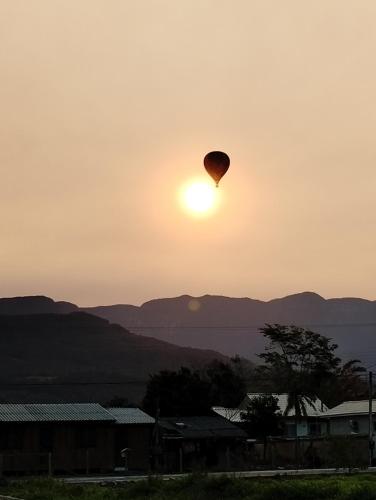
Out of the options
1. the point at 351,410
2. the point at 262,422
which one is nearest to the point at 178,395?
the point at 262,422

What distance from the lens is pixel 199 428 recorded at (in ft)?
246

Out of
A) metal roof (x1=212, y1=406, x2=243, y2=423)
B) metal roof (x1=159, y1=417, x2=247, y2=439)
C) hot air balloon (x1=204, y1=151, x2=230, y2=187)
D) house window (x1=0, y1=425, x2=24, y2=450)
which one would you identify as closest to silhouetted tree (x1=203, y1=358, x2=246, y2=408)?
metal roof (x1=212, y1=406, x2=243, y2=423)

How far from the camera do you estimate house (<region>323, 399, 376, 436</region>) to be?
93938mm

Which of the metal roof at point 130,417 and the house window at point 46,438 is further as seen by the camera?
the metal roof at point 130,417

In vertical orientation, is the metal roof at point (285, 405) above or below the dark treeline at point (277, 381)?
below

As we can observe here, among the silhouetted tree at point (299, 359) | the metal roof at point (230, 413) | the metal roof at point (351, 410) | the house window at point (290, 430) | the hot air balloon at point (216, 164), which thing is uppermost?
the hot air balloon at point (216, 164)

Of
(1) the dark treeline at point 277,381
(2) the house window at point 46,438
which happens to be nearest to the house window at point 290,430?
(1) the dark treeline at point 277,381

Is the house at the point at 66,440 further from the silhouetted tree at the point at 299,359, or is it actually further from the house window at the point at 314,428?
the silhouetted tree at the point at 299,359

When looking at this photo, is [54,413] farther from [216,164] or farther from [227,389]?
[227,389]

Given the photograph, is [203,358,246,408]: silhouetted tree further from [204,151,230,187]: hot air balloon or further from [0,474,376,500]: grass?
[0,474,376,500]: grass

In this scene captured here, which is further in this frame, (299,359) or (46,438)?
(299,359)

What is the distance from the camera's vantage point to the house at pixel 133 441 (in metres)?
69.0

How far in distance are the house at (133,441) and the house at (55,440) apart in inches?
79.4

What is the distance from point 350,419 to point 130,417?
32.3m
